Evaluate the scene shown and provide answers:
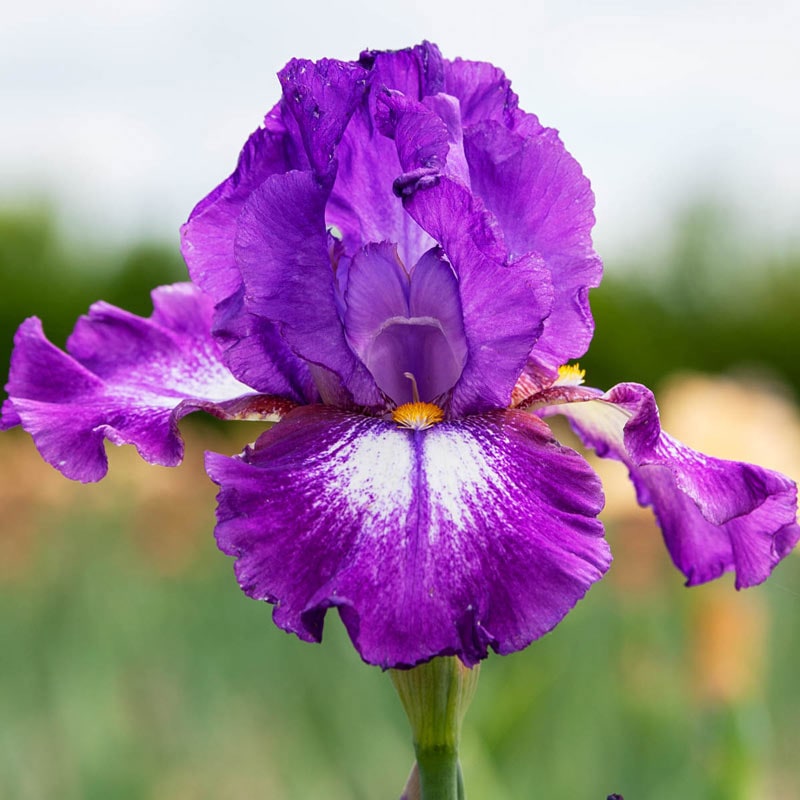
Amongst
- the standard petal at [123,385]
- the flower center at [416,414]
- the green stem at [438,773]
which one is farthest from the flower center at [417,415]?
the green stem at [438,773]

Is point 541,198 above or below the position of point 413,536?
above

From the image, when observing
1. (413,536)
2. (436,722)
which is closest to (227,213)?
(413,536)

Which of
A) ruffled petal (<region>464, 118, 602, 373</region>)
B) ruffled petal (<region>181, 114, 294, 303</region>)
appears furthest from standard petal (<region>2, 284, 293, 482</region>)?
ruffled petal (<region>464, 118, 602, 373</region>)

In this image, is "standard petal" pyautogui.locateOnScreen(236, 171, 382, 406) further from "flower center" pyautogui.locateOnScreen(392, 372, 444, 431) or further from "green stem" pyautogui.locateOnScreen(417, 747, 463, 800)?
"green stem" pyautogui.locateOnScreen(417, 747, 463, 800)

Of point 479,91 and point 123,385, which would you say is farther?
point 123,385

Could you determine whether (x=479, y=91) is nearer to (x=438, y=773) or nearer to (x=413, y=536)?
(x=413, y=536)

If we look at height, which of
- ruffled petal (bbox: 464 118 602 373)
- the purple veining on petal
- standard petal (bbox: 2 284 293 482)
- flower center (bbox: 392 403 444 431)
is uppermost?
ruffled petal (bbox: 464 118 602 373)
